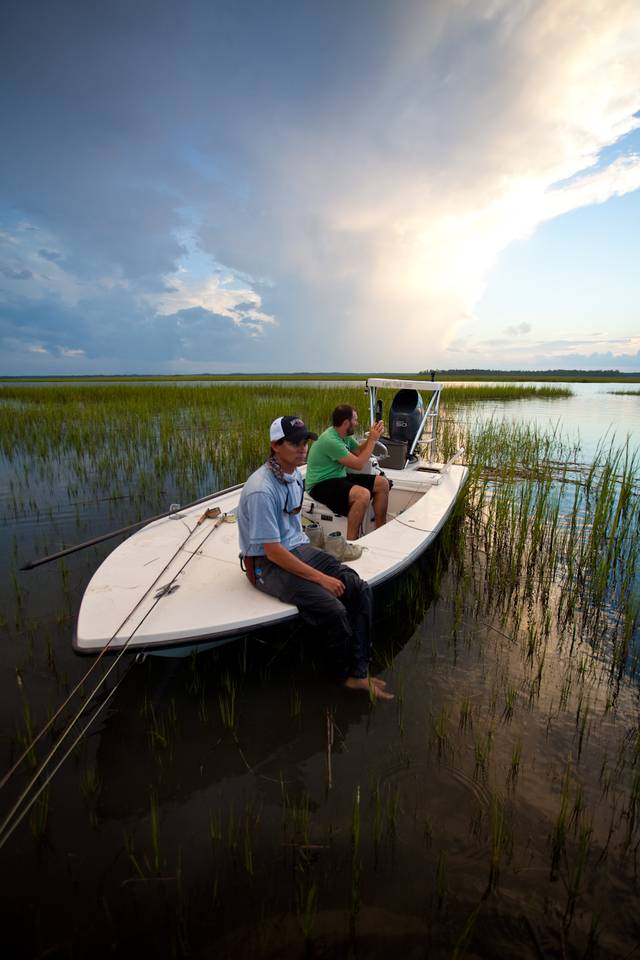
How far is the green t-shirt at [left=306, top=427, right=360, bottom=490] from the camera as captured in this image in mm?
4301

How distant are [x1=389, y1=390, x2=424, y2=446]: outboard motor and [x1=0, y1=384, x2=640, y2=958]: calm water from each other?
11.2 feet

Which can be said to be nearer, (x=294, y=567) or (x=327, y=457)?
(x=294, y=567)

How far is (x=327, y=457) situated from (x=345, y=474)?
26 cm

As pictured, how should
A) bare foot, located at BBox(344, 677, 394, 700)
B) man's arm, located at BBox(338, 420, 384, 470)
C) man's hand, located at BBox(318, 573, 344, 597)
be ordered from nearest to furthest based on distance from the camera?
man's hand, located at BBox(318, 573, 344, 597)
bare foot, located at BBox(344, 677, 394, 700)
man's arm, located at BBox(338, 420, 384, 470)

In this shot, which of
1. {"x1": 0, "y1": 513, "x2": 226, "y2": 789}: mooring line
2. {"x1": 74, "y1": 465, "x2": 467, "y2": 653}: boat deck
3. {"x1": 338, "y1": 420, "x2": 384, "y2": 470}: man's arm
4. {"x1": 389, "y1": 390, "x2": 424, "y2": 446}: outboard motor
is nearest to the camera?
{"x1": 0, "y1": 513, "x2": 226, "y2": 789}: mooring line

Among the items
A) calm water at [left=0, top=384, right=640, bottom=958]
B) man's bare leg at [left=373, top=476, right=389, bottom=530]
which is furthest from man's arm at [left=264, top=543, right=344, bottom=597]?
man's bare leg at [left=373, top=476, right=389, bottom=530]

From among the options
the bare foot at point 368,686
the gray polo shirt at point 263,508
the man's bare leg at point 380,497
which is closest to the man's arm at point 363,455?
the man's bare leg at point 380,497

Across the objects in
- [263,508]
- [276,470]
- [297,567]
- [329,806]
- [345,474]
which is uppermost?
[276,470]

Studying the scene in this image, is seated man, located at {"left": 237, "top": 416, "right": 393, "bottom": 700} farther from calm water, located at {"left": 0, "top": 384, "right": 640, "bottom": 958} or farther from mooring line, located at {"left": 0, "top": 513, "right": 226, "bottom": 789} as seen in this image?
mooring line, located at {"left": 0, "top": 513, "right": 226, "bottom": 789}

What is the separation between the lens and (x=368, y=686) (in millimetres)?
2764

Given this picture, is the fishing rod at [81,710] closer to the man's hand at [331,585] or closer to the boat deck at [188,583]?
the boat deck at [188,583]

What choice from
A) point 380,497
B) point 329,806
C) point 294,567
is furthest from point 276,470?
point 380,497

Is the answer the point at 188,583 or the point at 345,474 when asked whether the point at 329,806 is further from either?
the point at 345,474

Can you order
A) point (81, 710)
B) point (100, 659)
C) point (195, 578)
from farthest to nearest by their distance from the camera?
1. point (195, 578)
2. point (100, 659)
3. point (81, 710)
